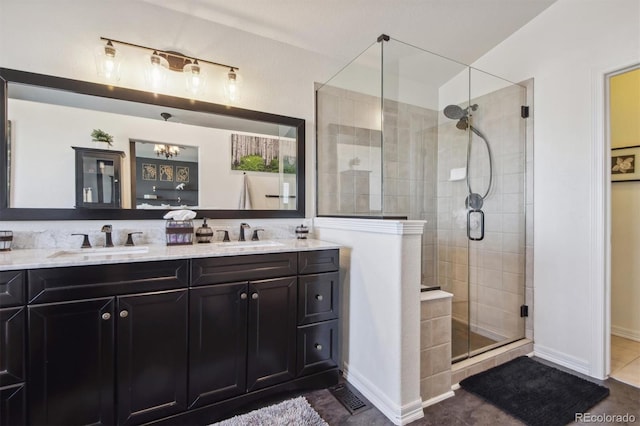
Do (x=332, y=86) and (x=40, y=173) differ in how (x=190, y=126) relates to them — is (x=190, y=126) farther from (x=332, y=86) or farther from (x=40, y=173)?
(x=332, y=86)

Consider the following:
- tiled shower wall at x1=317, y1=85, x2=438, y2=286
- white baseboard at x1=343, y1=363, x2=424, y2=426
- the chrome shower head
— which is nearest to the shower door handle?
tiled shower wall at x1=317, y1=85, x2=438, y2=286

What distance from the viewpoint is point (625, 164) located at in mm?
2627

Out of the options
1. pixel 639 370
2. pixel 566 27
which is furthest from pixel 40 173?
pixel 639 370

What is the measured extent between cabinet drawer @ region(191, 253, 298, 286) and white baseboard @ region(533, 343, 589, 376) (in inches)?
84.9

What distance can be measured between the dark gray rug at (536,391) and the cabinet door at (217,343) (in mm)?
1473

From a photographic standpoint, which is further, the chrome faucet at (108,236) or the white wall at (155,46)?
the chrome faucet at (108,236)

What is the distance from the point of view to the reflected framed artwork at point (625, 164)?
2.56 meters

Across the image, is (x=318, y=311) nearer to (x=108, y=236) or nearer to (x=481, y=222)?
(x=108, y=236)

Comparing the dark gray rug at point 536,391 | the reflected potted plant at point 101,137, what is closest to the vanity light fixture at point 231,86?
the reflected potted plant at point 101,137

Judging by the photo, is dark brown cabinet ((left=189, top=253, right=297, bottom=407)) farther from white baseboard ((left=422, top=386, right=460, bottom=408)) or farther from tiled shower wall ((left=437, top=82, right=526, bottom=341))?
tiled shower wall ((left=437, top=82, right=526, bottom=341))

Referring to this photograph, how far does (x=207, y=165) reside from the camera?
2.08 metres

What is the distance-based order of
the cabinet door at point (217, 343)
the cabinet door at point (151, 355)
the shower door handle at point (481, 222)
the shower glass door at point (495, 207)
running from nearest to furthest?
1. the cabinet door at point (151, 355)
2. the cabinet door at point (217, 343)
3. the shower glass door at point (495, 207)
4. the shower door handle at point (481, 222)

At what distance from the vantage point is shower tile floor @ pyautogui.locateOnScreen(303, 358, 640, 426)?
1.58 meters

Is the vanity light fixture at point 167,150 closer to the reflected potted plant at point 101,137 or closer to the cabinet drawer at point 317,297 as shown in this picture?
the reflected potted plant at point 101,137
